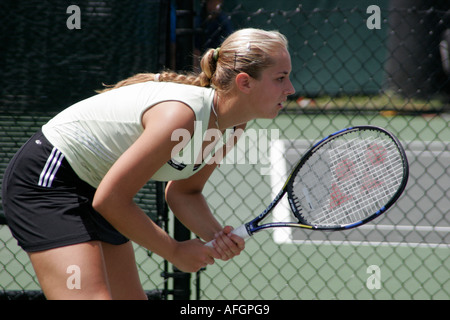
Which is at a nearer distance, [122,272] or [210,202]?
[122,272]

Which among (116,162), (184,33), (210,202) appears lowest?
(210,202)

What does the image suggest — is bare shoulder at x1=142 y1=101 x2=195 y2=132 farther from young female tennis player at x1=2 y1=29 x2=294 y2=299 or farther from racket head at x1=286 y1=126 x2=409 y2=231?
racket head at x1=286 y1=126 x2=409 y2=231

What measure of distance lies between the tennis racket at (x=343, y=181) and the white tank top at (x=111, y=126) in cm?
51

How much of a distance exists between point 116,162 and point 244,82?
0.51 meters

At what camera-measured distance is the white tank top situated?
203 centimetres

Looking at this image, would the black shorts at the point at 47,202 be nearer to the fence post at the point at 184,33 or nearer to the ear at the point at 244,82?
the ear at the point at 244,82

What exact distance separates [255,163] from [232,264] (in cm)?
208

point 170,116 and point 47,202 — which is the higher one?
point 170,116

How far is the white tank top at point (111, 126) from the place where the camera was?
6.66ft

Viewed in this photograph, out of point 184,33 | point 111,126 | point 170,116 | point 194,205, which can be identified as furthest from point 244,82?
point 184,33

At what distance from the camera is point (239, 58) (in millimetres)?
2125

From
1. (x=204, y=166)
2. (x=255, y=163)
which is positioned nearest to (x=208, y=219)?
(x=204, y=166)

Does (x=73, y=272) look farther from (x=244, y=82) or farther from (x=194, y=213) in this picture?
(x=244, y=82)

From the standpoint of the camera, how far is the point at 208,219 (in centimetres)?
245
